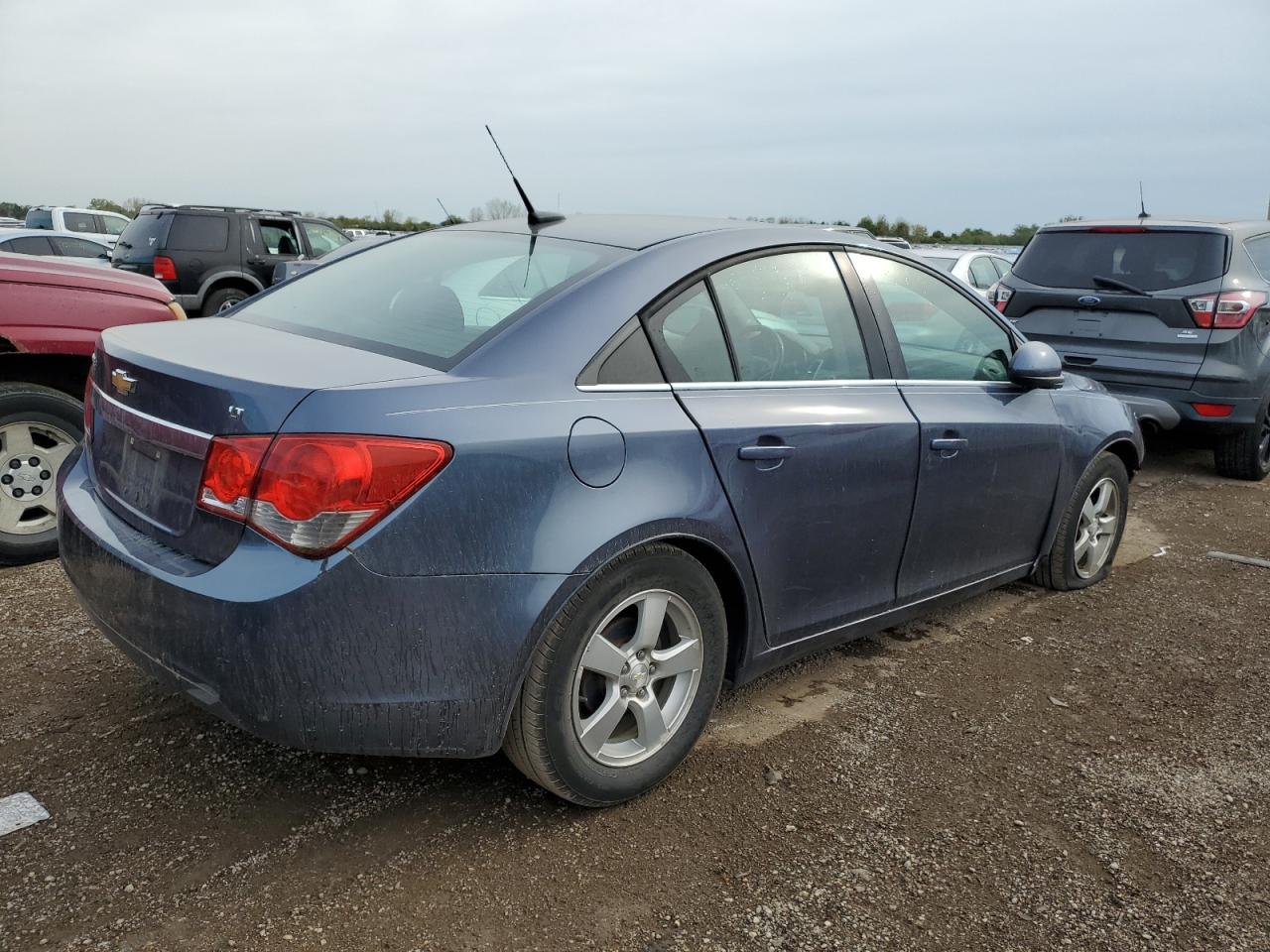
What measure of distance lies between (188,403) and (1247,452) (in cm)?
694

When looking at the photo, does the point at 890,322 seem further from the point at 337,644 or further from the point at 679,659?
the point at 337,644

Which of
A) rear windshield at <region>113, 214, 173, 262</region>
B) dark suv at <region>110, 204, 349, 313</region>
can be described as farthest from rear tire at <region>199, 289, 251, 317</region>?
rear windshield at <region>113, 214, 173, 262</region>

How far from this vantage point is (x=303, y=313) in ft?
10.2

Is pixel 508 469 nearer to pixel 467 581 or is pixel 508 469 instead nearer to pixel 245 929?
pixel 467 581

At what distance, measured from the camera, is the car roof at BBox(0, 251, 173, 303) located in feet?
15.2

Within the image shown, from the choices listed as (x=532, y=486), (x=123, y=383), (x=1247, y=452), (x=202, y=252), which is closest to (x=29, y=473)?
(x=123, y=383)

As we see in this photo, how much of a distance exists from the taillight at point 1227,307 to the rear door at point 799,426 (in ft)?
14.0

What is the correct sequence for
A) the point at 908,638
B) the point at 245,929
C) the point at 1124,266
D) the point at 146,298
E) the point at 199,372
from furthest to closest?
the point at 1124,266 < the point at 146,298 < the point at 908,638 < the point at 199,372 < the point at 245,929

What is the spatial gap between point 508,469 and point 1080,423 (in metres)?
2.90

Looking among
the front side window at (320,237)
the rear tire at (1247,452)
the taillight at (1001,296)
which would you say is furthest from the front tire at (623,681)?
the front side window at (320,237)

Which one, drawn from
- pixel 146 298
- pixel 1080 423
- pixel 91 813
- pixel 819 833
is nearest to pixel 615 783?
pixel 819 833

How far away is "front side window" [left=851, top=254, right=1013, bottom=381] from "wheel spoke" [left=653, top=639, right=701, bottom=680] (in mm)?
1305

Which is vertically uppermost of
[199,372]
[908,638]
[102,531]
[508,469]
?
[199,372]

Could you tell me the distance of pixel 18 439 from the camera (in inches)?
178
